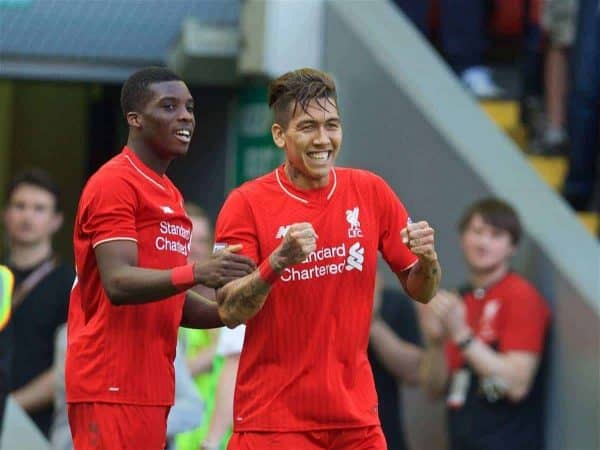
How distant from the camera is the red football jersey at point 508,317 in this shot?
8.76 metres

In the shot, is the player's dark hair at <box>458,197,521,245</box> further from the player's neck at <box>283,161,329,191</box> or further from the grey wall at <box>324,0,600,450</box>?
the player's neck at <box>283,161,329,191</box>

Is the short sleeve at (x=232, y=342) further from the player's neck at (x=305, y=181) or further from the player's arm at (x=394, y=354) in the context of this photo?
the player's neck at (x=305, y=181)

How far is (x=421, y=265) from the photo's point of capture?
5.71m

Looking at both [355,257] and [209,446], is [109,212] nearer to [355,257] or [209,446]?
[355,257]

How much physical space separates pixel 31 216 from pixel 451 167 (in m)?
2.59

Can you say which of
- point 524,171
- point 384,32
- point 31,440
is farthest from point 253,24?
point 31,440

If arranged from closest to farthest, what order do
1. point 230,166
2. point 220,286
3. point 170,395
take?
point 220,286, point 170,395, point 230,166

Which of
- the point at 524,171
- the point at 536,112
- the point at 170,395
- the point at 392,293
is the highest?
the point at 536,112

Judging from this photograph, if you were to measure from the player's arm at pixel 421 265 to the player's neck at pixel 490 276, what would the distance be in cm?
300

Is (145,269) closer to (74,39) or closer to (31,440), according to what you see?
(31,440)

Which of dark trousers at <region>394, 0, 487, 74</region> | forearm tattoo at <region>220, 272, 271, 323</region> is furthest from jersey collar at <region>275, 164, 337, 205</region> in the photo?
dark trousers at <region>394, 0, 487, 74</region>

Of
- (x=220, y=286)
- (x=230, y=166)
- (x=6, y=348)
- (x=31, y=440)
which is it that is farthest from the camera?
(x=230, y=166)

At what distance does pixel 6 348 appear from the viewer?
292 inches

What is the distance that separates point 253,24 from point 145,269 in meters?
5.56
